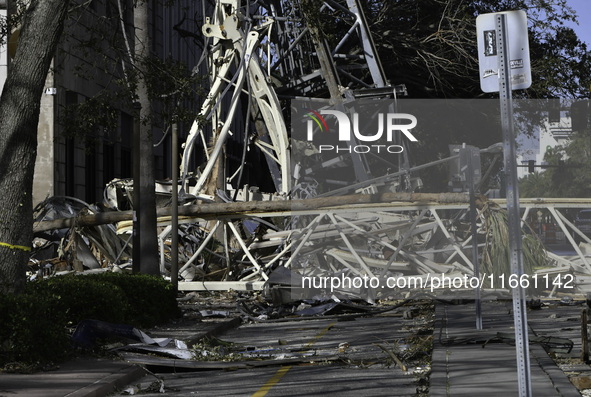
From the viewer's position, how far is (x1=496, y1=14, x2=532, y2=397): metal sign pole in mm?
7836

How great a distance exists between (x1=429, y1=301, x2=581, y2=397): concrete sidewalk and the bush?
179 inches

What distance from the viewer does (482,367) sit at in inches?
428

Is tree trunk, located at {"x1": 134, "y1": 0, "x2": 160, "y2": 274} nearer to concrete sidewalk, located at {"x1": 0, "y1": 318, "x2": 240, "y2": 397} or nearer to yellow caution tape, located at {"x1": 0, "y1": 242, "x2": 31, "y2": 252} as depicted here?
yellow caution tape, located at {"x1": 0, "y1": 242, "x2": 31, "y2": 252}

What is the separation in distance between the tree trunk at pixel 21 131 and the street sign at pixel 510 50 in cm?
692

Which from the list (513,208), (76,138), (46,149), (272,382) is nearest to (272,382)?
(272,382)

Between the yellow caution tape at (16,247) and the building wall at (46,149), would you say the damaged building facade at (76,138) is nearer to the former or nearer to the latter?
the building wall at (46,149)

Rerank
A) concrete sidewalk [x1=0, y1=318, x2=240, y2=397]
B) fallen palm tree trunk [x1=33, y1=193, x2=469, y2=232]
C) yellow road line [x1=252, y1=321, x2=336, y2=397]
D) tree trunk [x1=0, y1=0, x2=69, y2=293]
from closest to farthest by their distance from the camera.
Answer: concrete sidewalk [x1=0, y1=318, x2=240, y2=397] → yellow road line [x1=252, y1=321, x2=336, y2=397] → tree trunk [x1=0, y1=0, x2=69, y2=293] → fallen palm tree trunk [x1=33, y1=193, x2=469, y2=232]

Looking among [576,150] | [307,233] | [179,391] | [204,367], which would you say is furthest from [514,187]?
[576,150]

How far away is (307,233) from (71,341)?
44.0ft

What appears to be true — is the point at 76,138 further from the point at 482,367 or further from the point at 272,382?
the point at 482,367

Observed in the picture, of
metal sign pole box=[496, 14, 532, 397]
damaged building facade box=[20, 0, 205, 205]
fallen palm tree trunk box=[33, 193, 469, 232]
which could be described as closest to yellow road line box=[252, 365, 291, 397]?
metal sign pole box=[496, 14, 532, 397]

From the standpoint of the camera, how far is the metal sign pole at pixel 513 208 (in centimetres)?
784

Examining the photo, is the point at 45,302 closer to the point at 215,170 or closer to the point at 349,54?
the point at 215,170

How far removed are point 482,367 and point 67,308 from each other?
6280 millimetres
